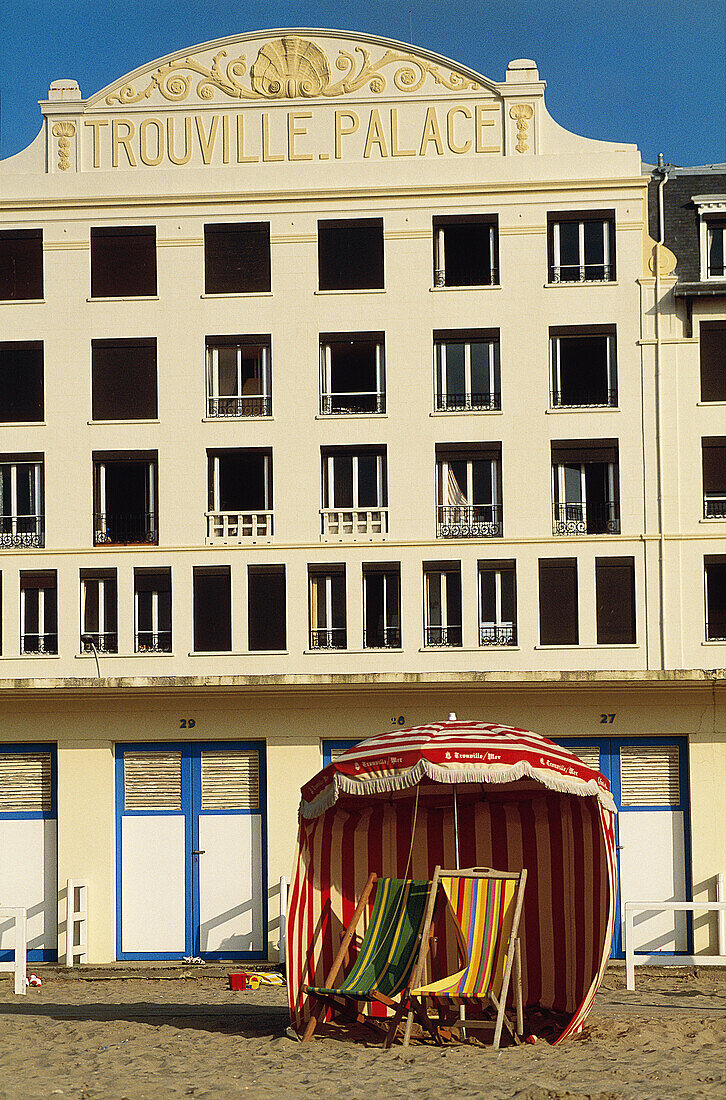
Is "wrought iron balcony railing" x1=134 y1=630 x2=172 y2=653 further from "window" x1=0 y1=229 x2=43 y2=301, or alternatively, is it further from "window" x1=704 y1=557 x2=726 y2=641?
"window" x1=704 y1=557 x2=726 y2=641

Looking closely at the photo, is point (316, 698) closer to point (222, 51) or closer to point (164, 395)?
point (164, 395)

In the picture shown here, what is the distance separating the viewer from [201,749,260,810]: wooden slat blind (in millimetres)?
22844

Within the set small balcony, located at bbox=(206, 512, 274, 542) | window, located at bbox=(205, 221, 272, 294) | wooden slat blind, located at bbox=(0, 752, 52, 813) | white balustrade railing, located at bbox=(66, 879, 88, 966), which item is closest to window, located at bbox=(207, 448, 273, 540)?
small balcony, located at bbox=(206, 512, 274, 542)

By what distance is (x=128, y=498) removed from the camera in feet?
86.5

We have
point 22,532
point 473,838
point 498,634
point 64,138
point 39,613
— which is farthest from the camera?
point 64,138

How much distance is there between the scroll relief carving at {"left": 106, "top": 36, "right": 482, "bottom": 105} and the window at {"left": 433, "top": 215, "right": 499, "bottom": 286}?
8.85 ft

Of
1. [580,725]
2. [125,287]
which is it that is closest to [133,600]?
[125,287]

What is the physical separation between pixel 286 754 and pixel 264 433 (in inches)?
260

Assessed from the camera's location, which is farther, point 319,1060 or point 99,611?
point 99,611

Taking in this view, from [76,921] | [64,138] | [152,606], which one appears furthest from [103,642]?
[64,138]

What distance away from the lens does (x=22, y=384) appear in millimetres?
26500

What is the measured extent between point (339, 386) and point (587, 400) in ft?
15.6

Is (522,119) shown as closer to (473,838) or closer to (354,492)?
(354,492)

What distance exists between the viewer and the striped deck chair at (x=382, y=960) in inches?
488
